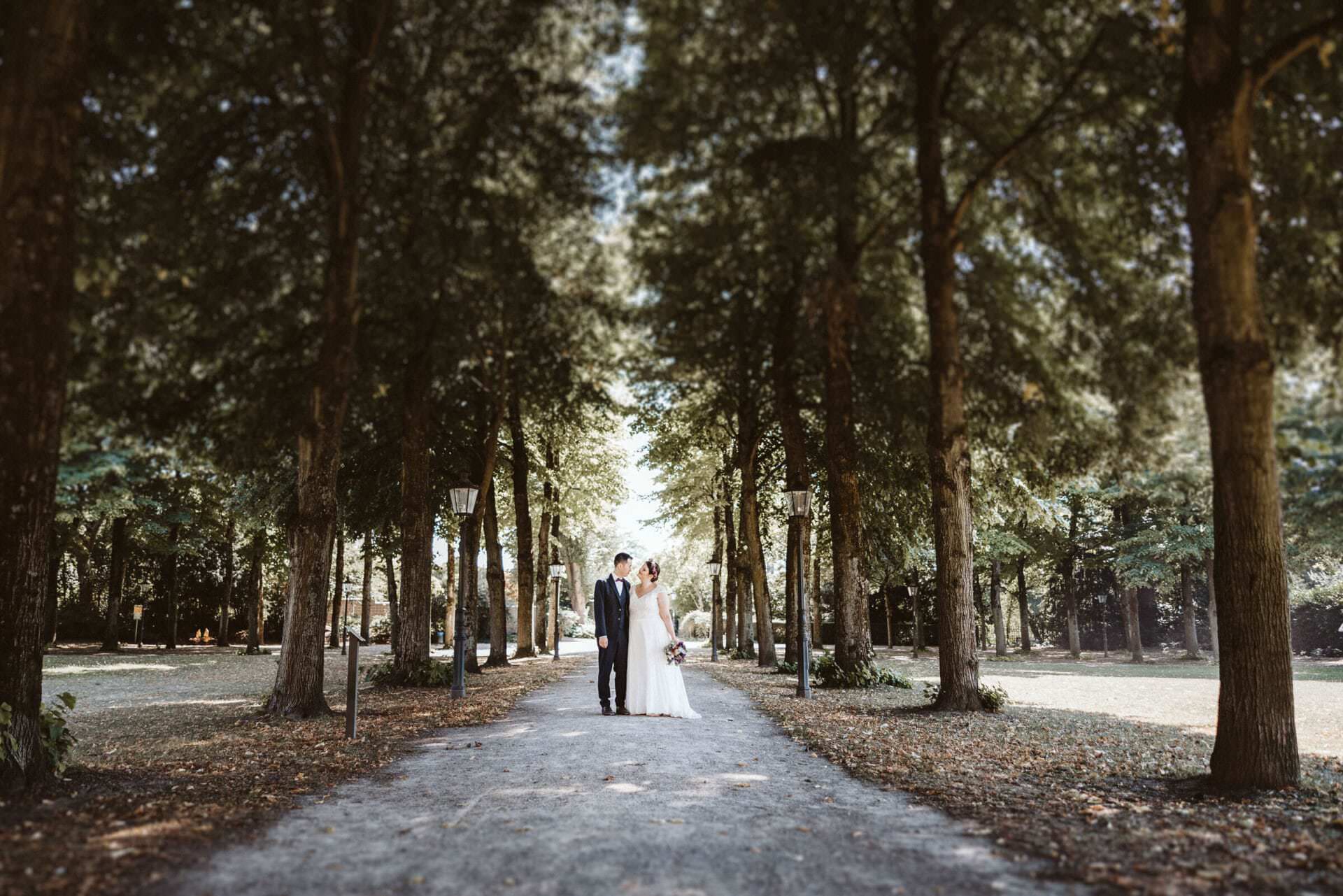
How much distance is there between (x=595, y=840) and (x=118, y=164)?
25.8ft

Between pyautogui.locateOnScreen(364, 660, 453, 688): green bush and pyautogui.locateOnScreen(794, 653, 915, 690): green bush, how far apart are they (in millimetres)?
7141

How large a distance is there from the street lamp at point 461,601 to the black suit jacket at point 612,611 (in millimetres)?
2919

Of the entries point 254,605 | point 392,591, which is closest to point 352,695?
point 392,591

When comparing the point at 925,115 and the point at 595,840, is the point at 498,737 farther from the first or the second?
the point at 925,115

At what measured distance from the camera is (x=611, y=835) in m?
5.43

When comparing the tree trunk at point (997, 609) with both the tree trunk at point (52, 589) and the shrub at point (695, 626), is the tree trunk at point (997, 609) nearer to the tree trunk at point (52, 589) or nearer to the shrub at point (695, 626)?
the shrub at point (695, 626)

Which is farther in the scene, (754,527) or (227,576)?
(227,576)

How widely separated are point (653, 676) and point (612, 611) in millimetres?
1046

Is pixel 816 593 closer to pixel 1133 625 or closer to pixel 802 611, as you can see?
pixel 1133 625

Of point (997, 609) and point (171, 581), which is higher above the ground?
point (171, 581)

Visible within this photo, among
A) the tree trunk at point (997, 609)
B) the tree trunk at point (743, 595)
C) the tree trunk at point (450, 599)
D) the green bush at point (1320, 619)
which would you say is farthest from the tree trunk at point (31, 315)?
the green bush at point (1320, 619)

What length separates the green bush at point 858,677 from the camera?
16234mm

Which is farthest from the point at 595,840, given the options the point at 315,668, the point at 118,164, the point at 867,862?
the point at 118,164

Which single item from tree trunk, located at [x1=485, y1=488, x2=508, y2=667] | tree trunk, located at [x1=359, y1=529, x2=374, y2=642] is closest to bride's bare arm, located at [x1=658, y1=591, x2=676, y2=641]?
tree trunk, located at [x1=359, y1=529, x2=374, y2=642]
